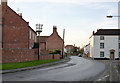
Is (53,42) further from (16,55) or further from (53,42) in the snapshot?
(16,55)

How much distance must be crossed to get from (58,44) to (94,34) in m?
16.6

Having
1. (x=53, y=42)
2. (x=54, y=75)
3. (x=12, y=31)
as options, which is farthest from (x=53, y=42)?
(x=54, y=75)

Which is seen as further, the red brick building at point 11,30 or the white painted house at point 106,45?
the white painted house at point 106,45

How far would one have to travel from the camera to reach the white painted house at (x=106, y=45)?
50.9m

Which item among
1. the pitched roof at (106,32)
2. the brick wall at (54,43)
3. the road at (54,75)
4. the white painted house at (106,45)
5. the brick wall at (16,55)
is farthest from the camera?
the brick wall at (54,43)

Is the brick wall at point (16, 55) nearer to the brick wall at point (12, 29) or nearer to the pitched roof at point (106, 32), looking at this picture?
the brick wall at point (12, 29)

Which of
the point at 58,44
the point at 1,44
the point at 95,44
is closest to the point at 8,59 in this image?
the point at 1,44

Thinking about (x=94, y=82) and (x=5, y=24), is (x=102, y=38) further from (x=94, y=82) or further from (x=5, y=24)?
Result: (x=94, y=82)

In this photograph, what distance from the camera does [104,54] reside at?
51156 mm

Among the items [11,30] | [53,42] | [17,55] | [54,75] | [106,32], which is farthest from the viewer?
[53,42]

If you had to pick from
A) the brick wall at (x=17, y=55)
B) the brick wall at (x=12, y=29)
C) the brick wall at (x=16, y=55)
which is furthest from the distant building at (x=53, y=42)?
the brick wall at (x=16, y=55)

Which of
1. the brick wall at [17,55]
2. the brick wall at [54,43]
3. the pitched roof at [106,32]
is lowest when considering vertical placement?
the brick wall at [17,55]

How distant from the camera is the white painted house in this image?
5088 centimetres

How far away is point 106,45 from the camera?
51188 mm
